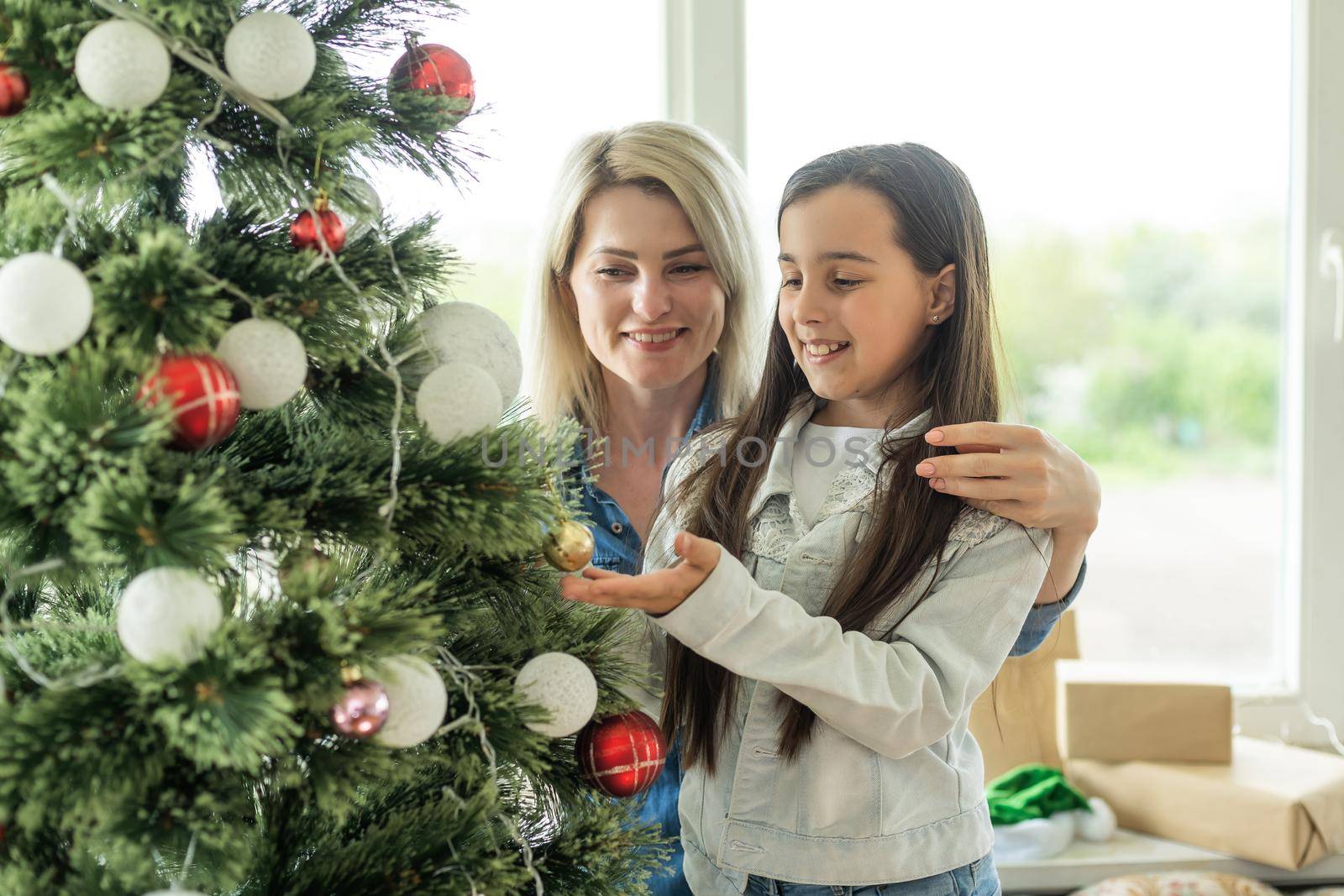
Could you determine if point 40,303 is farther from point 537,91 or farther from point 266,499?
point 537,91

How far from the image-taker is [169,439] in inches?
21.3

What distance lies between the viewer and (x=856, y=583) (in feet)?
3.11

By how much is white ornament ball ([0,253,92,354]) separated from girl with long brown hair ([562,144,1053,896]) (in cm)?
45

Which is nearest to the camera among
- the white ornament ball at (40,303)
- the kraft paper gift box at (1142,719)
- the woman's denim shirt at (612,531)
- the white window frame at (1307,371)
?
the white ornament ball at (40,303)

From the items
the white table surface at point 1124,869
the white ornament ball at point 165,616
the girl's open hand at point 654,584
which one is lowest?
the white table surface at point 1124,869

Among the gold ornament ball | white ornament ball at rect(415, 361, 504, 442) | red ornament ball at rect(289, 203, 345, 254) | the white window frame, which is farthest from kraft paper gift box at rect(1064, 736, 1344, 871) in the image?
red ornament ball at rect(289, 203, 345, 254)

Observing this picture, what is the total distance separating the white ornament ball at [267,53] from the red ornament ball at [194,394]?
0.16 meters

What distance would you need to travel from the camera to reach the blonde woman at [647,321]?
1228mm

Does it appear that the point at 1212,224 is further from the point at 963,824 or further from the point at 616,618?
the point at 616,618

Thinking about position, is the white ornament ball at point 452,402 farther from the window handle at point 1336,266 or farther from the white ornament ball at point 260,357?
the window handle at point 1336,266

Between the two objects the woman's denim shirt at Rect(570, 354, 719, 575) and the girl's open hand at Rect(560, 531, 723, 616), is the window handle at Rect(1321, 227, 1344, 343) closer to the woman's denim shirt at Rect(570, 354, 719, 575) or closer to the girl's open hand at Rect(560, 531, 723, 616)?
the woman's denim shirt at Rect(570, 354, 719, 575)

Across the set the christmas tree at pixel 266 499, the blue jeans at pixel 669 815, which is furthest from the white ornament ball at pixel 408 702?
the blue jeans at pixel 669 815

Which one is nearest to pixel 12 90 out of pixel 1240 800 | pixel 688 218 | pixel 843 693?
pixel 843 693

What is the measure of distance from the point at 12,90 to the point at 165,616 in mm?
290
